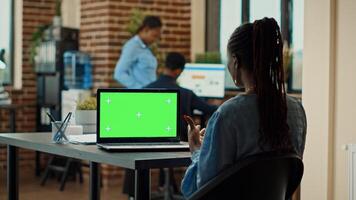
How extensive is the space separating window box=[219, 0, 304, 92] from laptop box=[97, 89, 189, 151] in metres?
3.55

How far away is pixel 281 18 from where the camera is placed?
6715 mm

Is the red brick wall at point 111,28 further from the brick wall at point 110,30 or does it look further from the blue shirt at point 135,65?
the blue shirt at point 135,65

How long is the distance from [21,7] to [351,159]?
5.01m

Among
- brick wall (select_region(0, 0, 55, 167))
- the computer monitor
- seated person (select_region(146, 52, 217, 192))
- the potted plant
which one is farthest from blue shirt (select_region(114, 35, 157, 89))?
the potted plant

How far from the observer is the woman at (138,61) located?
641 cm

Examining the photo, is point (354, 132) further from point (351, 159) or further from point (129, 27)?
point (129, 27)

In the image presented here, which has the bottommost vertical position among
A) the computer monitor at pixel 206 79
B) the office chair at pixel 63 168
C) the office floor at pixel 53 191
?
the office floor at pixel 53 191

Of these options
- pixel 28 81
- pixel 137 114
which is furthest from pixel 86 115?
pixel 28 81

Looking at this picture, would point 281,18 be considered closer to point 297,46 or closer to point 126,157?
point 297,46

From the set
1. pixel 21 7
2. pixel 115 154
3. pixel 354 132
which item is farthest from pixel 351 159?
pixel 21 7

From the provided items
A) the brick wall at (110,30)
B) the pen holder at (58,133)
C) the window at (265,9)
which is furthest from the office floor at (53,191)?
the pen holder at (58,133)

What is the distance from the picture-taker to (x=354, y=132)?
4.18 meters

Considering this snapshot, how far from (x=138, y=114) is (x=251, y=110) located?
99 cm

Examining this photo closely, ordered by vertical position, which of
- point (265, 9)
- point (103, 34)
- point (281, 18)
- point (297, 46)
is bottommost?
point (297, 46)
